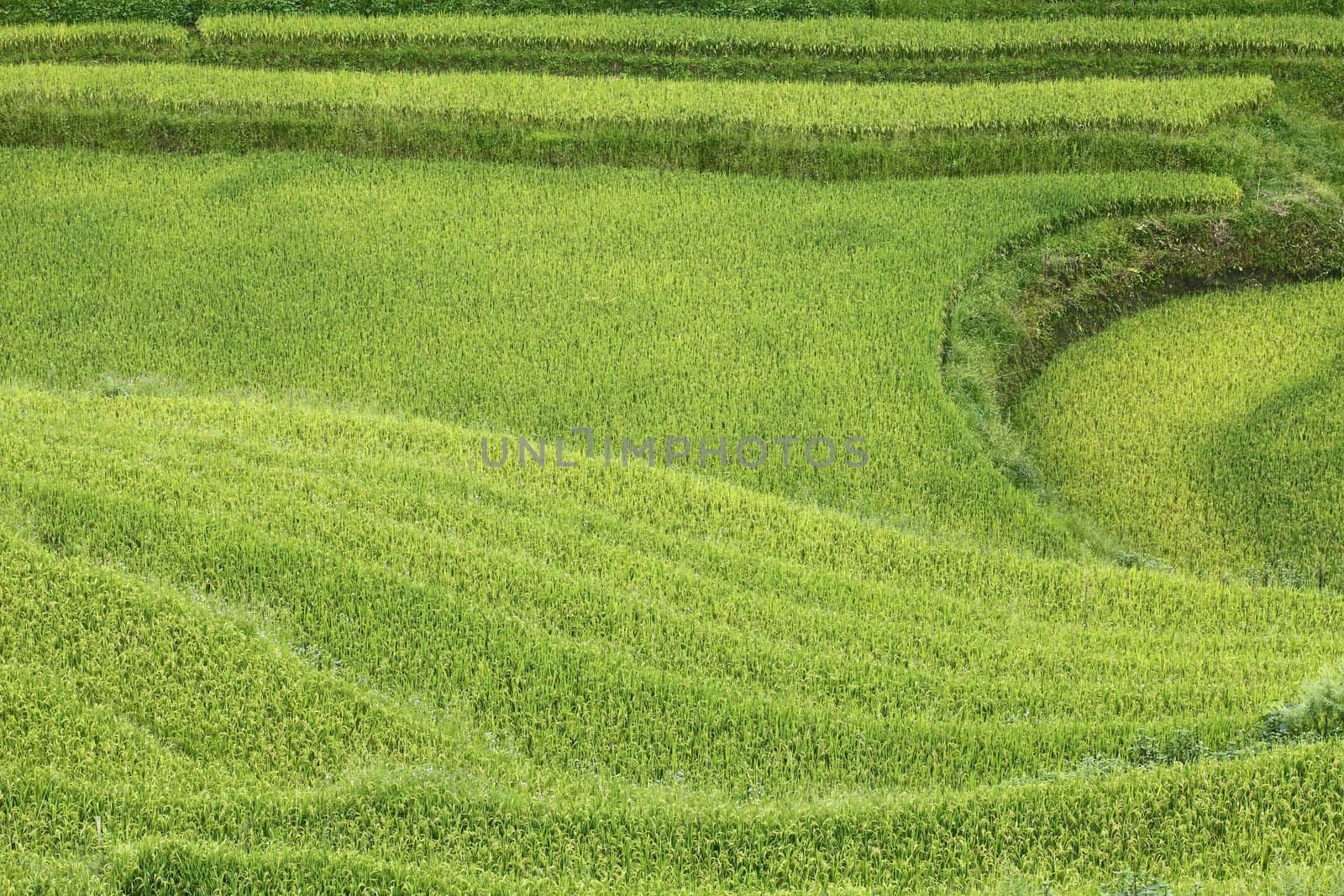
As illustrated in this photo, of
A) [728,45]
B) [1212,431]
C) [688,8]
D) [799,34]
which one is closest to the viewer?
[1212,431]

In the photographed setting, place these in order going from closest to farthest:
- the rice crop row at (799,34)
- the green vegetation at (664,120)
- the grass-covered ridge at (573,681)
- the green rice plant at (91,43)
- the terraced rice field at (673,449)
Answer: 1. the grass-covered ridge at (573,681)
2. the terraced rice field at (673,449)
3. the green vegetation at (664,120)
4. the rice crop row at (799,34)
5. the green rice plant at (91,43)

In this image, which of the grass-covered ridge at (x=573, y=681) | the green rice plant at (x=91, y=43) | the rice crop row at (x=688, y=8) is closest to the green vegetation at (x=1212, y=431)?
the grass-covered ridge at (x=573, y=681)

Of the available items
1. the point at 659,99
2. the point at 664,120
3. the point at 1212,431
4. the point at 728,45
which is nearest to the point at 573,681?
the point at 1212,431

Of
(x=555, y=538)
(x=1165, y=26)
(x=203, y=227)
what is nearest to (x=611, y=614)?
(x=555, y=538)

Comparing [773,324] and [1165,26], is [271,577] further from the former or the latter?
[1165,26]

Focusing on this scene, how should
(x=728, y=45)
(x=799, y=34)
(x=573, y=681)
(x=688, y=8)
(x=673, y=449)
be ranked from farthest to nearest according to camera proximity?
1. (x=688, y=8)
2. (x=799, y=34)
3. (x=728, y=45)
4. (x=673, y=449)
5. (x=573, y=681)

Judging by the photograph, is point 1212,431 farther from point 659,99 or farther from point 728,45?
point 728,45

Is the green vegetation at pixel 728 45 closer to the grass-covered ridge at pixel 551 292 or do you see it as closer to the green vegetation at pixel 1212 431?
the grass-covered ridge at pixel 551 292
